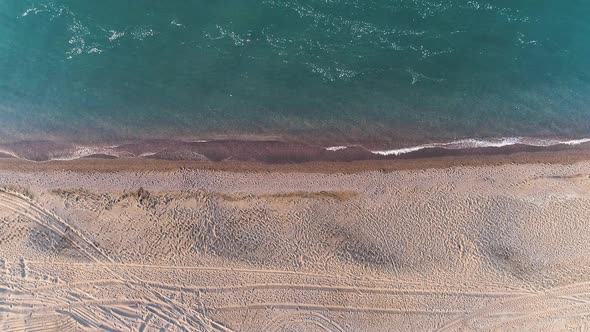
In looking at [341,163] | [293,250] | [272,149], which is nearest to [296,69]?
[272,149]

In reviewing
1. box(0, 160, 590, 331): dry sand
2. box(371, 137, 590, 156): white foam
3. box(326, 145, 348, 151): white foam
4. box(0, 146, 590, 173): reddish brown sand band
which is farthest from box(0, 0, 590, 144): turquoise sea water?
box(0, 160, 590, 331): dry sand

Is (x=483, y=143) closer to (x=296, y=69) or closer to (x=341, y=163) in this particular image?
(x=341, y=163)

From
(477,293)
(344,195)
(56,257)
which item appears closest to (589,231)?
(477,293)

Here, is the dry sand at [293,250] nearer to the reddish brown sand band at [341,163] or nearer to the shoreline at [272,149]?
the reddish brown sand band at [341,163]

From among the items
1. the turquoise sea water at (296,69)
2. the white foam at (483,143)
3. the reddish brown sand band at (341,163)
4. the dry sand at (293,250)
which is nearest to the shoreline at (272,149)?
the white foam at (483,143)

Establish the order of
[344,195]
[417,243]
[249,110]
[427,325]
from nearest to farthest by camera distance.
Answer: [427,325]
[417,243]
[344,195]
[249,110]

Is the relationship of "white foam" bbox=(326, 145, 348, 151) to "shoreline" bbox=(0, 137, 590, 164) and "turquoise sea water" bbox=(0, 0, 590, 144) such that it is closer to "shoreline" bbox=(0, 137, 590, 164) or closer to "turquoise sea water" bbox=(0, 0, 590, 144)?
"shoreline" bbox=(0, 137, 590, 164)

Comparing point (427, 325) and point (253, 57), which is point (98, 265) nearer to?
point (253, 57)
